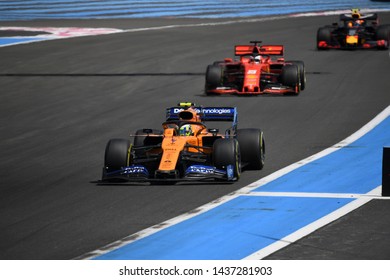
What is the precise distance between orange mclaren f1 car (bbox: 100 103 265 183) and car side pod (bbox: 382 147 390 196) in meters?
2.45

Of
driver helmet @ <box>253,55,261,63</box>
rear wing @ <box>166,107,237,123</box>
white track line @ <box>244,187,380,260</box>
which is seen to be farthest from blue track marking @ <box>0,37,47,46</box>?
white track line @ <box>244,187,380,260</box>

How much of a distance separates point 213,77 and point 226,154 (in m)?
11.5

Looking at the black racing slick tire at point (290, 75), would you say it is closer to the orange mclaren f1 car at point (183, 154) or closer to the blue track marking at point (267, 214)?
the blue track marking at point (267, 214)

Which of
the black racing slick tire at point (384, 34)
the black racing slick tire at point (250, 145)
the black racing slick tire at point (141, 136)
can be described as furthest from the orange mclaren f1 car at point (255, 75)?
the black racing slick tire at point (250, 145)

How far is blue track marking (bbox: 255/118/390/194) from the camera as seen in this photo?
16797 mm

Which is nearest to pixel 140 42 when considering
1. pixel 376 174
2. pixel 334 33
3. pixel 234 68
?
pixel 334 33

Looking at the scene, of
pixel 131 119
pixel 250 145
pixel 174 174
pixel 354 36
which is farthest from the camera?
pixel 354 36

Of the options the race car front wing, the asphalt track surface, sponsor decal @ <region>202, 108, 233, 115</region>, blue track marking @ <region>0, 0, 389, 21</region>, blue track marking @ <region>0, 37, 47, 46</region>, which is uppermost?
sponsor decal @ <region>202, 108, 233, 115</region>

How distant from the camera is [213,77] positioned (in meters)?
28.4

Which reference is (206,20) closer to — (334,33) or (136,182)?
(334,33)

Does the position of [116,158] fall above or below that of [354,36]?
above

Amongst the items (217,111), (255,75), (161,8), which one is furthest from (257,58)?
(161,8)

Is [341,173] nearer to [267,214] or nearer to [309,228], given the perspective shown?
[267,214]

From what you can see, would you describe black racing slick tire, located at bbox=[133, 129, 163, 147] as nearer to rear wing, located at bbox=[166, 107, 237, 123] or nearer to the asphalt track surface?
rear wing, located at bbox=[166, 107, 237, 123]
